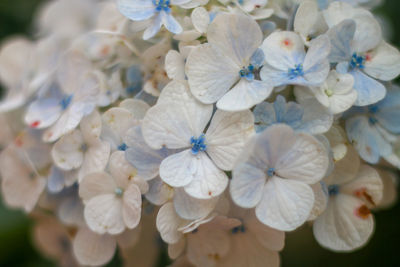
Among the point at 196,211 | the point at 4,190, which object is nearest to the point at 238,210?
the point at 196,211

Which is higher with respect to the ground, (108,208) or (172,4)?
(172,4)

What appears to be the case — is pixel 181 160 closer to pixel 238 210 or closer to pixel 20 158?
pixel 238 210

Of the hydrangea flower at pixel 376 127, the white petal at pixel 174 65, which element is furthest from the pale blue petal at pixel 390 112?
the white petal at pixel 174 65

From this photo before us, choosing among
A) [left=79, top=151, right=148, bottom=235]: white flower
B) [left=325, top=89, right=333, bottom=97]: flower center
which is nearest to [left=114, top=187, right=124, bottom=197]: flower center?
[left=79, top=151, right=148, bottom=235]: white flower

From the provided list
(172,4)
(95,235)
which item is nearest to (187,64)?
(172,4)

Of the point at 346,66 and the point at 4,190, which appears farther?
the point at 4,190

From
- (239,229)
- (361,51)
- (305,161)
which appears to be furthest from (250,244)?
(361,51)
